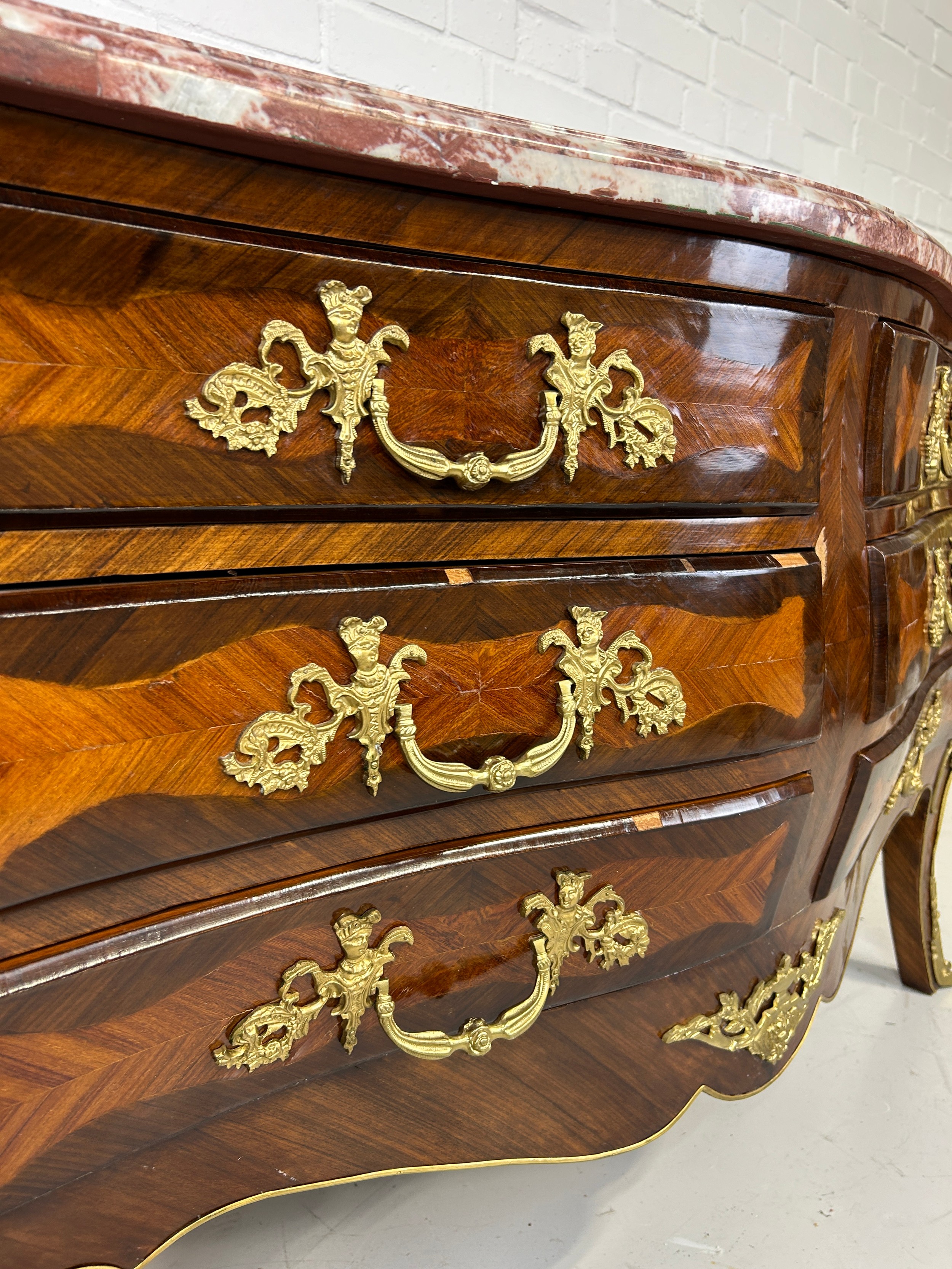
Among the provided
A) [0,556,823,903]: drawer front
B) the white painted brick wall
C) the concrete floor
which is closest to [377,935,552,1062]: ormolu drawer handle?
[0,556,823,903]: drawer front

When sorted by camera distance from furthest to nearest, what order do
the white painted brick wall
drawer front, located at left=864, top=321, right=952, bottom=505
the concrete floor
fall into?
the white painted brick wall → the concrete floor → drawer front, located at left=864, top=321, right=952, bottom=505

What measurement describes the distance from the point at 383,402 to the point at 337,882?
0.82 feet

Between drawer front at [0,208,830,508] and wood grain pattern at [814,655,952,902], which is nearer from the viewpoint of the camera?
drawer front at [0,208,830,508]

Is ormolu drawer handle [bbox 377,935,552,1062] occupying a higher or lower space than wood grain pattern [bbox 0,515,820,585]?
lower

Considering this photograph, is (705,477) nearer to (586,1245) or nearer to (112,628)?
(112,628)

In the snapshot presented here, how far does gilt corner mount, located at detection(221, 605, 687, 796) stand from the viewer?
18.4 inches

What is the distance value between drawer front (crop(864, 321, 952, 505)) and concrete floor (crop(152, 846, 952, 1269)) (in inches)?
25.3

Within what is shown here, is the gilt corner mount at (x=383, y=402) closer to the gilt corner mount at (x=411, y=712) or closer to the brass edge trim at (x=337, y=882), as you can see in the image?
the gilt corner mount at (x=411, y=712)

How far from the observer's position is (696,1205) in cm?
88

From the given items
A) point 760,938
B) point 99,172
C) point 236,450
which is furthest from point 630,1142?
point 99,172

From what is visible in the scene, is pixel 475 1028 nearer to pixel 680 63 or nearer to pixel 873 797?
pixel 873 797

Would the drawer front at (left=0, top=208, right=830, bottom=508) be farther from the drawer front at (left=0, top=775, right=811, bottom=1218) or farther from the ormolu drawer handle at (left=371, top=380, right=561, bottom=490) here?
the drawer front at (left=0, top=775, right=811, bottom=1218)

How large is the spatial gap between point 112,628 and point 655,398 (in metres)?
0.32

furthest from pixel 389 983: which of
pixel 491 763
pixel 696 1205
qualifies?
pixel 696 1205
